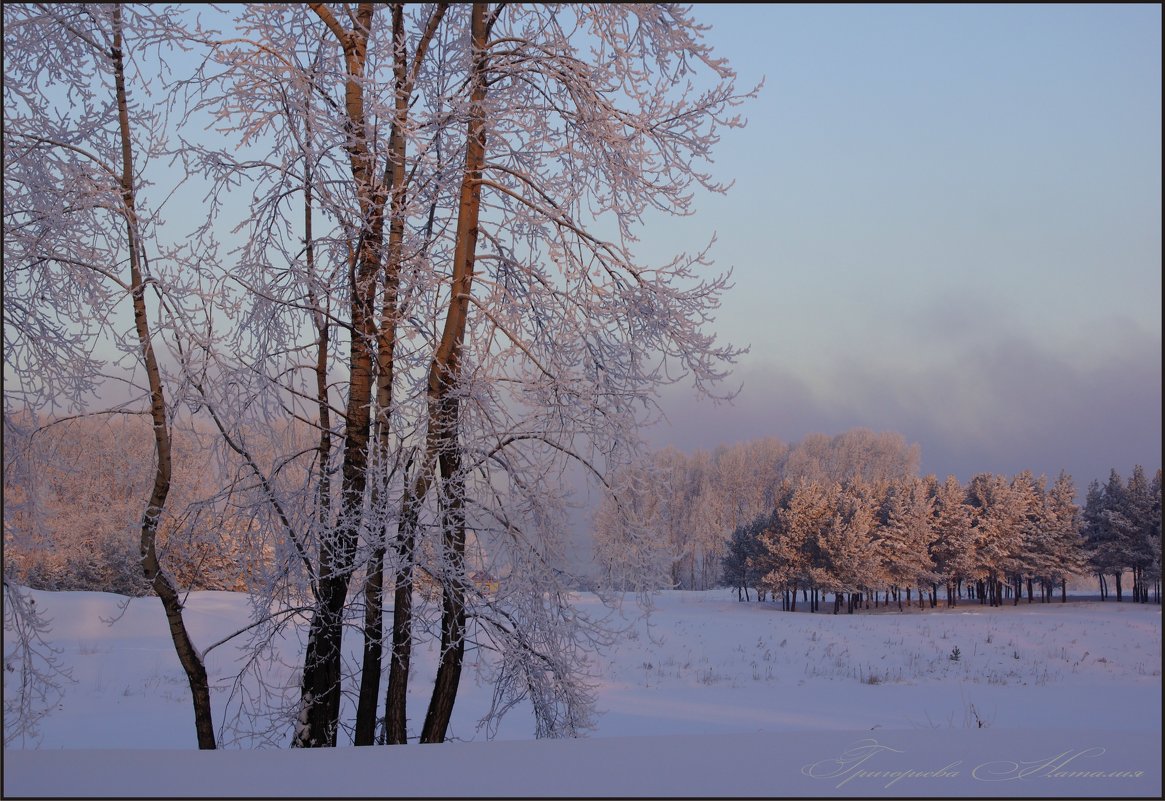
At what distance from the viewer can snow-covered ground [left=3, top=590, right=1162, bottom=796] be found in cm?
336

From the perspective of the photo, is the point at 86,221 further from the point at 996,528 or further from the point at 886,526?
the point at 996,528

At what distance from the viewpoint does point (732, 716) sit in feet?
37.8

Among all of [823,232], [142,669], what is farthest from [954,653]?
[142,669]

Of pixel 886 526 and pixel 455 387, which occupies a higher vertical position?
pixel 455 387

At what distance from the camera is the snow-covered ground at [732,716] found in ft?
11.0

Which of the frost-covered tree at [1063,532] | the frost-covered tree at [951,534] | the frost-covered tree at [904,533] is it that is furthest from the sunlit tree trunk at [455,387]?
the frost-covered tree at [1063,532]

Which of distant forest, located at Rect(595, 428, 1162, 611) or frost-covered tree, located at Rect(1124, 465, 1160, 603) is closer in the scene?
distant forest, located at Rect(595, 428, 1162, 611)

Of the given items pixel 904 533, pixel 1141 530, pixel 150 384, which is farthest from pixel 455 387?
pixel 1141 530

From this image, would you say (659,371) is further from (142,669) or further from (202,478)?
(142,669)

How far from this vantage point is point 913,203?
312 inches

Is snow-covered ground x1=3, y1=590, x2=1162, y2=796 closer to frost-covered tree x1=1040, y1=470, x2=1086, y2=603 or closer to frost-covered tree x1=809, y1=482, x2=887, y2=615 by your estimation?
frost-covered tree x1=1040, y1=470, x2=1086, y2=603

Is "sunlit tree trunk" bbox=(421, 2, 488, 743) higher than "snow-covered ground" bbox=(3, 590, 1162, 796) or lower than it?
higher

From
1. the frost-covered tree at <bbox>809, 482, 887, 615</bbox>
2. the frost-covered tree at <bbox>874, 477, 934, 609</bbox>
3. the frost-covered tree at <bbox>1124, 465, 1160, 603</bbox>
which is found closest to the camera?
the frost-covered tree at <bbox>809, 482, 887, 615</bbox>

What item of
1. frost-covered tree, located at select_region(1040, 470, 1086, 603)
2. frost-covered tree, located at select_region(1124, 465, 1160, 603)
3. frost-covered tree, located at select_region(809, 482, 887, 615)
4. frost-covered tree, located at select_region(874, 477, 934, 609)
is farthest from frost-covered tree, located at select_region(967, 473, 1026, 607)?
frost-covered tree, located at select_region(809, 482, 887, 615)
